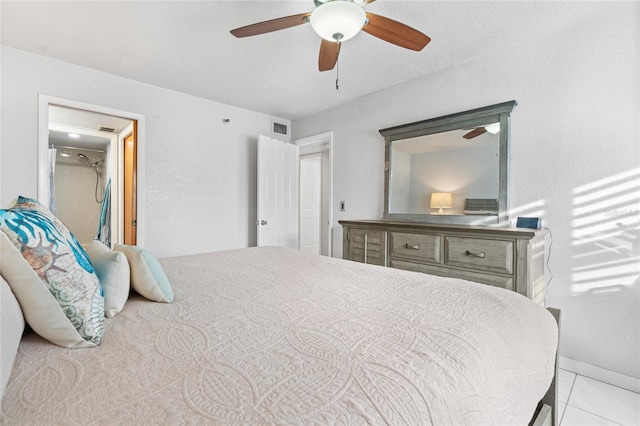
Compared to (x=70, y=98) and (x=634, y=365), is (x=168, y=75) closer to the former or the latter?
(x=70, y=98)

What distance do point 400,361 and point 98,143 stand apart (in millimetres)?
6236

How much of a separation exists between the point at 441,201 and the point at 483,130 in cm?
71

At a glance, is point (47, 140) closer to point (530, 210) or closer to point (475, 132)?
point (475, 132)

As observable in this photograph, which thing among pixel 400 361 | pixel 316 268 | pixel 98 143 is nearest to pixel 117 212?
pixel 98 143

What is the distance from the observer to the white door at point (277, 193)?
3.97m

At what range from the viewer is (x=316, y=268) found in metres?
1.70

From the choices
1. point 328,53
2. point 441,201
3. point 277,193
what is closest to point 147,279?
point 328,53

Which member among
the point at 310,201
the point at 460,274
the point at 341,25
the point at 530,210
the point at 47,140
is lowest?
the point at 460,274

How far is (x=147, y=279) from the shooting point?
1.12m

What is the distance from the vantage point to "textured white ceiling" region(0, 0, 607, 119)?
198cm

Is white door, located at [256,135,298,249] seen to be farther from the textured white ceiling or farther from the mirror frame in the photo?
the mirror frame

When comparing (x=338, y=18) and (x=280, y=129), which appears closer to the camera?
(x=338, y=18)

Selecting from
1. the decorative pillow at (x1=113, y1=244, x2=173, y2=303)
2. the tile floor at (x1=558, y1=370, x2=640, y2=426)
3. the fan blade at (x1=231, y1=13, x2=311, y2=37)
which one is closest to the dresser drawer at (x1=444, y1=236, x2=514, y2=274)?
the tile floor at (x1=558, y1=370, x2=640, y2=426)

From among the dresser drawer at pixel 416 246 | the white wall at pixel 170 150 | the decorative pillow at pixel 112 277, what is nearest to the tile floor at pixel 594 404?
the dresser drawer at pixel 416 246
